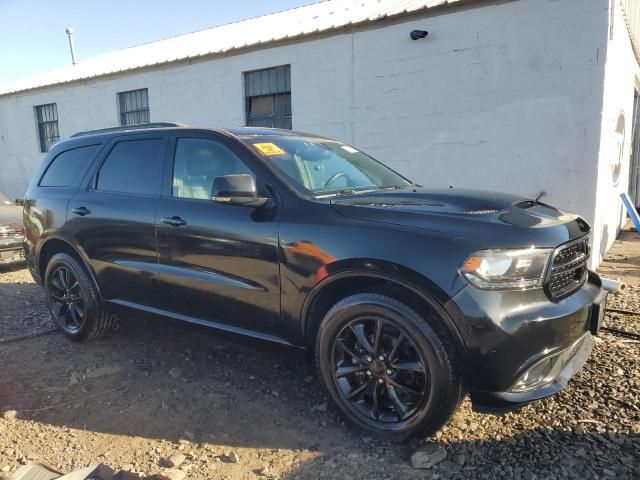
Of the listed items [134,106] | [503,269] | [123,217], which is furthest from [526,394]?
[134,106]

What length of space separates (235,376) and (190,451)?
3.02 feet

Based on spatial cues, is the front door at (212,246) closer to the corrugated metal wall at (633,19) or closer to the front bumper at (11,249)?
the front bumper at (11,249)

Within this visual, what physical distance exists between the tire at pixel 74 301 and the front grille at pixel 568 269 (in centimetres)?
344

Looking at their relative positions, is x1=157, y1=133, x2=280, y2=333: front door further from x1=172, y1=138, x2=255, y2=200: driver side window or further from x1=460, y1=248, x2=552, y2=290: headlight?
x1=460, y1=248, x2=552, y2=290: headlight

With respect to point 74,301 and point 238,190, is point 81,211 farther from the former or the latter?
point 238,190

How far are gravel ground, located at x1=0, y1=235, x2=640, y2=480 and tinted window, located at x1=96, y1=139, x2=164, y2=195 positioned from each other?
1.25 m

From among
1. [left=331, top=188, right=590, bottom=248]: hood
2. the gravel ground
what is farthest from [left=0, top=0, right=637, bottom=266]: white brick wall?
[left=331, top=188, right=590, bottom=248]: hood

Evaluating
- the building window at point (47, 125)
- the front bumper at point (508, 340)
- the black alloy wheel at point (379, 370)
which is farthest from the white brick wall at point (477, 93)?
the building window at point (47, 125)

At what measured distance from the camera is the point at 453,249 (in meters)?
2.47

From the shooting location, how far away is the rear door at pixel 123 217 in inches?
144

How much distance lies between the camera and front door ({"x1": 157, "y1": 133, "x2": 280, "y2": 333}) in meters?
3.05

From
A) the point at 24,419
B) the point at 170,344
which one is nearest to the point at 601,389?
the point at 170,344

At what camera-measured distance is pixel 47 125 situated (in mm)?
15328

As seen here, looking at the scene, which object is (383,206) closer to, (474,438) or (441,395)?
(441,395)
